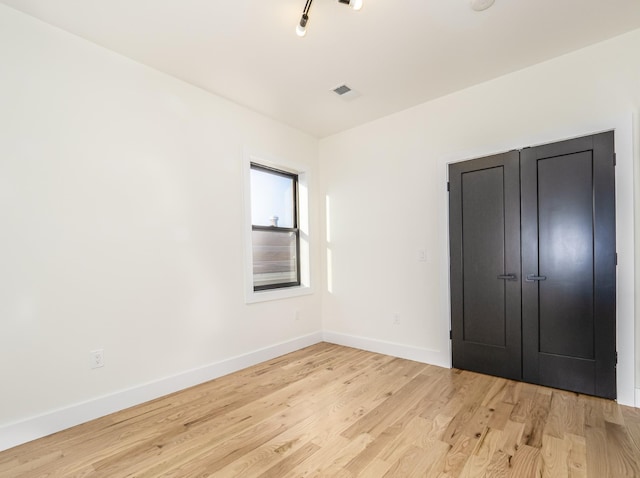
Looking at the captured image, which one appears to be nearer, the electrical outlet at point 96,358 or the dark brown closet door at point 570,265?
the electrical outlet at point 96,358

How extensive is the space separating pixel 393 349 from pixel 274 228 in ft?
6.51

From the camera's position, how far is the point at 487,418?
7.39ft

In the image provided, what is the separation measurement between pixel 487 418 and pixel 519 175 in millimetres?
2006

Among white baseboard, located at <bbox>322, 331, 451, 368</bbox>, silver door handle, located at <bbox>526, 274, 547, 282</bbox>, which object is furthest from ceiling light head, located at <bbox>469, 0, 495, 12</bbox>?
white baseboard, located at <bbox>322, 331, 451, 368</bbox>

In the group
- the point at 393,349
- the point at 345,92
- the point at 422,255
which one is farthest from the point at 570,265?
the point at 345,92

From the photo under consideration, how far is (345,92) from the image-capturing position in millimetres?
3170

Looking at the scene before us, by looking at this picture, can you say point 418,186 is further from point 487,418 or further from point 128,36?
point 128,36

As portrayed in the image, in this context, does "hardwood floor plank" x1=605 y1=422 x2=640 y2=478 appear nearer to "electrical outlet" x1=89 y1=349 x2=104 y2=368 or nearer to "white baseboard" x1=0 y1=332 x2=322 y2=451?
"white baseboard" x1=0 y1=332 x2=322 y2=451

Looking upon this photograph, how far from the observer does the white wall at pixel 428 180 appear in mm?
2406

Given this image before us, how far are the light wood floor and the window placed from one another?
4.34 feet

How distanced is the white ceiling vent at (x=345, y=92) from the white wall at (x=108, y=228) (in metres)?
1.08

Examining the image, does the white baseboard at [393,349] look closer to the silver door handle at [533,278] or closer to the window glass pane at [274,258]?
the window glass pane at [274,258]

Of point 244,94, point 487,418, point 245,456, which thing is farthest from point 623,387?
point 244,94

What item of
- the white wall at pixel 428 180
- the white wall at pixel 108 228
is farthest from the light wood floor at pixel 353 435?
the white wall at pixel 428 180
